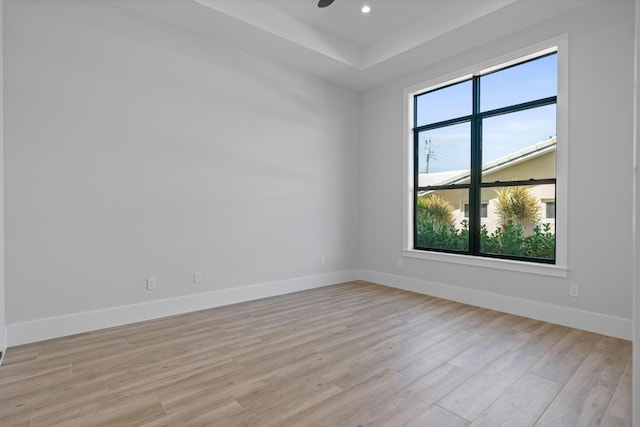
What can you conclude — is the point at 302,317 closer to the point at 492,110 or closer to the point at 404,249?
the point at 404,249

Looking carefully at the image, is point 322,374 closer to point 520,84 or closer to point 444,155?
point 444,155

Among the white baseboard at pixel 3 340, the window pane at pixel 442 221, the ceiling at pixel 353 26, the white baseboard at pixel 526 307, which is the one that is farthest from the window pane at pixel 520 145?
the white baseboard at pixel 3 340

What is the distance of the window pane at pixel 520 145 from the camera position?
3490 millimetres

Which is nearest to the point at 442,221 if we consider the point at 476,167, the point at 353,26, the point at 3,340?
the point at 476,167

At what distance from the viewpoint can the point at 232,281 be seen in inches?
156

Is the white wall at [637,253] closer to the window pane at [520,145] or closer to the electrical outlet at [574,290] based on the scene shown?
the electrical outlet at [574,290]

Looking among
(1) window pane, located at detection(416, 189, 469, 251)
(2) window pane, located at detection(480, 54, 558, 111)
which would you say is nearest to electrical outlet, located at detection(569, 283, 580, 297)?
(1) window pane, located at detection(416, 189, 469, 251)

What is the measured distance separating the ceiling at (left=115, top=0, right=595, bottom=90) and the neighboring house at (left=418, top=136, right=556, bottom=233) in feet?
4.40

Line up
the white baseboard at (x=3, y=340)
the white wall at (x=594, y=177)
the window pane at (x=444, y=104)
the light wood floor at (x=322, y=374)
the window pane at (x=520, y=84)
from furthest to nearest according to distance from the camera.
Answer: the window pane at (x=444, y=104)
the window pane at (x=520, y=84)
the white wall at (x=594, y=177)
the white baseboard at (x=3, y=340)
the light wood floor at (x=322, y=374)

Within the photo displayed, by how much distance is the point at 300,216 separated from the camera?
4.65 m

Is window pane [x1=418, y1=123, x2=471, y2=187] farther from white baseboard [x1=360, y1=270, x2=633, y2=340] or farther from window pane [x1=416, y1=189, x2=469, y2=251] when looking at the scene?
white baseboard [x1=360, y1=270, x2=633, y2=340]

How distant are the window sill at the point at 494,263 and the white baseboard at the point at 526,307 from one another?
0.31m

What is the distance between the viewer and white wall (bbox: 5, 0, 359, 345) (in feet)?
9.19

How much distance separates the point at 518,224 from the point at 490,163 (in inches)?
30.8
